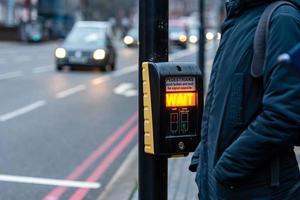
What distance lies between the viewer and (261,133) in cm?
233

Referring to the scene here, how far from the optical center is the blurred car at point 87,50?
22.7m

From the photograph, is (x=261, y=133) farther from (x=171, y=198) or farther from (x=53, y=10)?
(x=53, y=10)

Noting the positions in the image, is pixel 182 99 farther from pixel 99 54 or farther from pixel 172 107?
pixel 99 54

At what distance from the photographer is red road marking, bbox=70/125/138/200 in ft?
21.9

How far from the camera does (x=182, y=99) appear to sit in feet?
11.0

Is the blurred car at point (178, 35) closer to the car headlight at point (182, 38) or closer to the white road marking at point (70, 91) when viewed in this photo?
the car headlight at point (182, 38)

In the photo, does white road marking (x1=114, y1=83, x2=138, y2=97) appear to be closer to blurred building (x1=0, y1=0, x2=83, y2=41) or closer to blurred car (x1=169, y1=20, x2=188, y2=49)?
blurred car (x1=169, y1=20, x2=188, y2=49)

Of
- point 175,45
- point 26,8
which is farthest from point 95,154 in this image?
point 26,8

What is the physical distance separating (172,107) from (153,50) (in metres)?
0.49

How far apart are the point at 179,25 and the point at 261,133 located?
145ft

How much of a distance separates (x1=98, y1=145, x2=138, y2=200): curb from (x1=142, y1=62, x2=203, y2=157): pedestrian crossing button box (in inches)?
109

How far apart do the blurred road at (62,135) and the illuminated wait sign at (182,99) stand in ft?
10.9

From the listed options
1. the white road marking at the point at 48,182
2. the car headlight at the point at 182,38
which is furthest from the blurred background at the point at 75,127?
the car headlight at the point at 182,38

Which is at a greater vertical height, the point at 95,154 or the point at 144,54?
the point at 144,54
